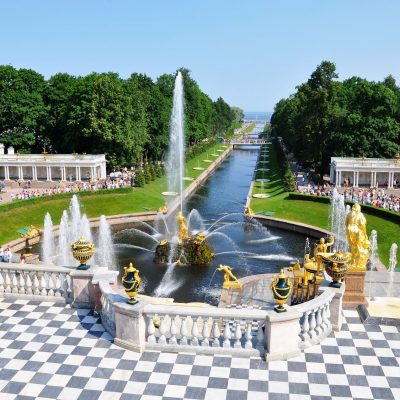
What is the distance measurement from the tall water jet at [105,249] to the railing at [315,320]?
20.9 metres

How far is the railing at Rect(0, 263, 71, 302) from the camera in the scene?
1788cm

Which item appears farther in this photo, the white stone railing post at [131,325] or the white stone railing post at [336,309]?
the white stone railing post at [336,309]

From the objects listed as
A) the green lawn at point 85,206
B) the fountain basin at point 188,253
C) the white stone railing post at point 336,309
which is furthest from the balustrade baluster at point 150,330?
the green lawn at point 85,206

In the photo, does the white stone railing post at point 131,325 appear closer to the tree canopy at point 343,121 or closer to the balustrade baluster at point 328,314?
the balustrade baluster at point 328,314

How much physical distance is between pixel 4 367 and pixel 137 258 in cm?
2255

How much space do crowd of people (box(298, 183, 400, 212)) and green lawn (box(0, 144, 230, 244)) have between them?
18.9 metres

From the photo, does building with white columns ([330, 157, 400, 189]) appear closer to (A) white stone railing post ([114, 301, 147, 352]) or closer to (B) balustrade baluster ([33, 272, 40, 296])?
(B) balustrade baluster ([33, 272, 40, 296])

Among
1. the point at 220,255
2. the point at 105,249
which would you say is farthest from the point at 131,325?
the point at 105,249

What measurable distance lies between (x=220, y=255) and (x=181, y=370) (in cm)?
2316

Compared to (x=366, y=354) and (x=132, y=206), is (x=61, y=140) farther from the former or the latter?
(x=366, y=354)

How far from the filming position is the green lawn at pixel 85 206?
45.8 m

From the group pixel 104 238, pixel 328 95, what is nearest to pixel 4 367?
pixel 104 238

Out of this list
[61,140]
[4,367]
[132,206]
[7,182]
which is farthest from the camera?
[61,140]

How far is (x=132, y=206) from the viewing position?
182ft
